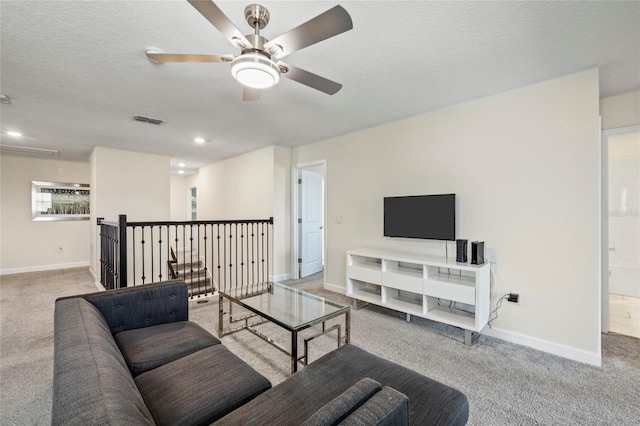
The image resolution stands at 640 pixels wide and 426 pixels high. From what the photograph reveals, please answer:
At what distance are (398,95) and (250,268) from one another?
3.97m

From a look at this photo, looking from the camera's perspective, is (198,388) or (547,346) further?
(547,346)

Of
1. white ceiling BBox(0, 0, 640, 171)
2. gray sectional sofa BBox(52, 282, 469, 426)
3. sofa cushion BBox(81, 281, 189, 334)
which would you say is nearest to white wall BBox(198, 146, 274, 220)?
white ceiling BBox(0, 0, 640, 171)

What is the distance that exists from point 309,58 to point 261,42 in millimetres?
709

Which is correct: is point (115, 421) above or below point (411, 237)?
below

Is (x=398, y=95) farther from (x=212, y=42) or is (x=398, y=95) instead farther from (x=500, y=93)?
(x=212, y=42)

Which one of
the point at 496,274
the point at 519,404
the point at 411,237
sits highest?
the point at 411,237

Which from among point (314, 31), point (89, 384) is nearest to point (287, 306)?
point (89, 384)

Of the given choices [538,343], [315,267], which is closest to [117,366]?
[538,343]

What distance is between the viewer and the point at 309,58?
2.13m

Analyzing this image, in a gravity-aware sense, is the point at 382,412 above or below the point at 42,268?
above

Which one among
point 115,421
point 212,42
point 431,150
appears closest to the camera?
point 115,421

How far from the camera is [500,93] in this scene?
275 centimetres

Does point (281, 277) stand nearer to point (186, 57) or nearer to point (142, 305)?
point (142, 305)

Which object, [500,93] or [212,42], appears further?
[500,93]
